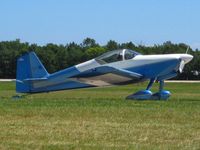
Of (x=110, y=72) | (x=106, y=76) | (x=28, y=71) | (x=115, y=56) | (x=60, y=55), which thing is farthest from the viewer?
(x=60, y=55)

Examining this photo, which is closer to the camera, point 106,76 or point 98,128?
point 98,128

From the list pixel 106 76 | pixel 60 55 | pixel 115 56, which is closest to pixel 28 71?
pixel 106 76

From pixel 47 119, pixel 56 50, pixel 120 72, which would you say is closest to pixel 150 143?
pixel 47 119

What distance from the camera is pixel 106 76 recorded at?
23250 millimetres

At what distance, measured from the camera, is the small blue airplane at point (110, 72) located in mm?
22641

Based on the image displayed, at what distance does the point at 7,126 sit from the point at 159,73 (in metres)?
13.2

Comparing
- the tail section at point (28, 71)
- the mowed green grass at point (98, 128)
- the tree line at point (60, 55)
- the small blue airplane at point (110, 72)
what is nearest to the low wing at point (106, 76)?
the small blue airplane at point (110, 72)

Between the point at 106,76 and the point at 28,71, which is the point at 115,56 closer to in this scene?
the point at 106,76

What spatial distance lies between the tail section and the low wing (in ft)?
5.53

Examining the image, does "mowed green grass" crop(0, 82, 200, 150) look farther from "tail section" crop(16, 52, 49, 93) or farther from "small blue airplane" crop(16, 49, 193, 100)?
"tail section" crop(16, 52, 49, 93)

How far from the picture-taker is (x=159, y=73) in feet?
75.4

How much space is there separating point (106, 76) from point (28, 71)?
370 cm

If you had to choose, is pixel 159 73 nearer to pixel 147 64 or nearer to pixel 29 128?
pixel 147 64

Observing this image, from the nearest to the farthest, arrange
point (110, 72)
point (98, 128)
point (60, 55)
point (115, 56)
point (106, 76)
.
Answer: point (98, 128) < point (110, 72) < point (115, 56) < point (106, 76) < point (60, 55)
